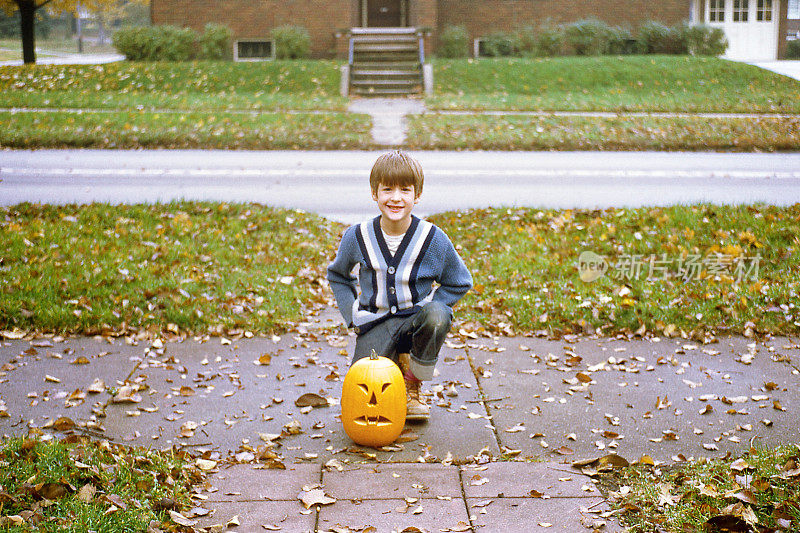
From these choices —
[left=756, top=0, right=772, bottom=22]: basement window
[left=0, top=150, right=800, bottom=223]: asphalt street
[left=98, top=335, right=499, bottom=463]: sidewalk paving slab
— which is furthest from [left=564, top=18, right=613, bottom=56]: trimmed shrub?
[left=98, top=335, right=499, bottom=463]: sidewalk paving slab

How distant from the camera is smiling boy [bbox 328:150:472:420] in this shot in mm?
4371

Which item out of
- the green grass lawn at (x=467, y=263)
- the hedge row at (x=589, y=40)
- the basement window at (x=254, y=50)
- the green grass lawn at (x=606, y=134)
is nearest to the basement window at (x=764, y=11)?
the hedge row at (x=589, y=40)

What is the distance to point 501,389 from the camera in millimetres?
5312

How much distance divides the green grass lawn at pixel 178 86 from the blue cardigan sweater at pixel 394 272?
51.1 ft

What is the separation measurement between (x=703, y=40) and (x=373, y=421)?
1127 inches

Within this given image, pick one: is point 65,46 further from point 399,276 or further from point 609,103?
point 399,276

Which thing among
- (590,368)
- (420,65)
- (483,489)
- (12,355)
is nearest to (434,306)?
(483,489)

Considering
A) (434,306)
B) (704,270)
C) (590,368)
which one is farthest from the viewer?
(704,270)

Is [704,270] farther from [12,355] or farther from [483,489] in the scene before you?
Answer: [12,355]

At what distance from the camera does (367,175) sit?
1316 cm

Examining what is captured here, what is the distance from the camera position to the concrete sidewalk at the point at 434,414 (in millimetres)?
3781

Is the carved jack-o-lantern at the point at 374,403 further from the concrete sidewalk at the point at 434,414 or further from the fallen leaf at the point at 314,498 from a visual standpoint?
the fallen leaf at the point at 314,498

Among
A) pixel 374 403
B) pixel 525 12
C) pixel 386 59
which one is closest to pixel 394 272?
pixel 374 403

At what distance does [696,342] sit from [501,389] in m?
1.75
